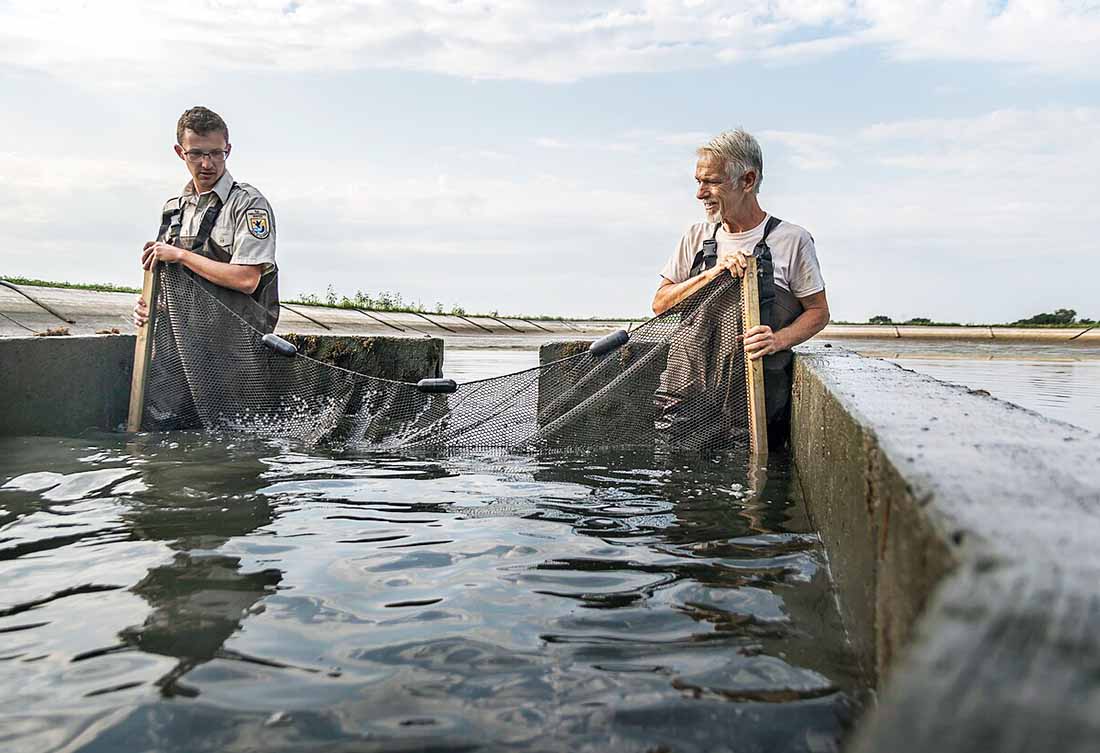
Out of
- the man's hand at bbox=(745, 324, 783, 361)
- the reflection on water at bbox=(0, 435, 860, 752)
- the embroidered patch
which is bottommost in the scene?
the reflection on water at bbox=(0, 435, 860, 752)

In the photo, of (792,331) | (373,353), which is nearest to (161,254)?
(373,353)

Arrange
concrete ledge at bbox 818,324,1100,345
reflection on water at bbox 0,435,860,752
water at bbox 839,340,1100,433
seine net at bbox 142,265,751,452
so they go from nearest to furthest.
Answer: reflection on water at bbox 0,435,860,752 → seine net at bbox 142,265,751,452 → water at bbox 839,340,1100,433 → concrete ledge at bbox 818,324,1100,345

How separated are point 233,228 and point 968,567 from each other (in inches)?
226

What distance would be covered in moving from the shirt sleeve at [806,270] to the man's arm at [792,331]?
0.15 feet

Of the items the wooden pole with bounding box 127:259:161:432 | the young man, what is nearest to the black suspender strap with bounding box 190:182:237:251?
the young man

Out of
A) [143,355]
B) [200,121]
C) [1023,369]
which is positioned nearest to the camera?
[200,121]

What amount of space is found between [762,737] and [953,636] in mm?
1073

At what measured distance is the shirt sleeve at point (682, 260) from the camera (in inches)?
225

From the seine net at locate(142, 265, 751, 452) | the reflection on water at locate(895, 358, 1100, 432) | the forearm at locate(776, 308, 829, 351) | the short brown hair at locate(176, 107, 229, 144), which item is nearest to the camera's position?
the forearm at locate(776, 308, 829, 351)

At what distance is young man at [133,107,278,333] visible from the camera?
610 cm

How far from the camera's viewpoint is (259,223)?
6227mm

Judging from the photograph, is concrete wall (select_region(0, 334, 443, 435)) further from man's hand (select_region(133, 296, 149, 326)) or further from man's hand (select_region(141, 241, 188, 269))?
man's hand (select_region(141, 241, 188, 269))

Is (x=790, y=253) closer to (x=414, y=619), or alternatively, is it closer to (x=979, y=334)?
(x=414, y=619)

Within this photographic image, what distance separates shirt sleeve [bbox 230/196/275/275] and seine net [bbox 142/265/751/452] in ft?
1.07
